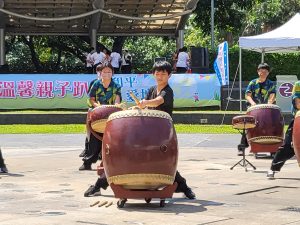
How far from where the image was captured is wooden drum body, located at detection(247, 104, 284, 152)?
13469mm

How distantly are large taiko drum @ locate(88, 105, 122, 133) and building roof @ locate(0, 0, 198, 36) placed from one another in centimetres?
1803

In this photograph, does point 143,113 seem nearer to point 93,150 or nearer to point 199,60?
point 93,150

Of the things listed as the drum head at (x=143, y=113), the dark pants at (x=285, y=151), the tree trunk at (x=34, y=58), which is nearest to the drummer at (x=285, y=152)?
the dark pants at (x=285, y=151)

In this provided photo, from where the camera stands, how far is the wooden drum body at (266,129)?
1347 cm

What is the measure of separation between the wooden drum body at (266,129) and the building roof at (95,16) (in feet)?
53.4

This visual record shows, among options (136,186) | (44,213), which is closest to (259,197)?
(136,186)

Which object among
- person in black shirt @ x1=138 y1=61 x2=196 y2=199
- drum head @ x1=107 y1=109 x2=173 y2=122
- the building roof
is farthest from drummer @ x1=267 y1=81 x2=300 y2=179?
the building roof

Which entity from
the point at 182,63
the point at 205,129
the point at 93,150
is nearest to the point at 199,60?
the point at 182,63

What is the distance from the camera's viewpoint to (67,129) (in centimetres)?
2233

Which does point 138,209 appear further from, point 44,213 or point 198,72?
point 198,72

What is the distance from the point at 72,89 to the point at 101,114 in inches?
574

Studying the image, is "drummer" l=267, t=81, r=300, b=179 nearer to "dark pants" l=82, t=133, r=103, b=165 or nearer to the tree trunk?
"dark pants" l=82, t=133, r=103, b=165

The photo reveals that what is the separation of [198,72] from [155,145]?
62.8 feet

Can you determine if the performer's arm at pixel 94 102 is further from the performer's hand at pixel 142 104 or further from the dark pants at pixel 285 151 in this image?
the performer's hand at pixel 142 104
